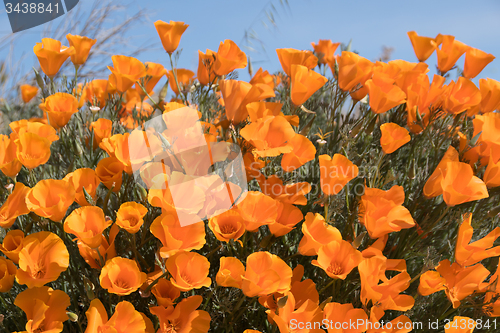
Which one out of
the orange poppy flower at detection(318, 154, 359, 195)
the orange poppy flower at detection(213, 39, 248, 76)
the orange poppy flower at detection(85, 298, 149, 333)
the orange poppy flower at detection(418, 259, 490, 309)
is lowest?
the orange poppy flower at detection(418, 259, 490, 309)

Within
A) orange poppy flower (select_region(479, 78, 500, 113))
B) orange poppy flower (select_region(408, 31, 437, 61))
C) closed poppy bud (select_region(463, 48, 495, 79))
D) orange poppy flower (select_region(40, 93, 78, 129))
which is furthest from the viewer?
orange poppy flower (select_region(408, 31, 437, 61))

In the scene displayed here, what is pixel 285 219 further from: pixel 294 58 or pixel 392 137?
pixel 294 58

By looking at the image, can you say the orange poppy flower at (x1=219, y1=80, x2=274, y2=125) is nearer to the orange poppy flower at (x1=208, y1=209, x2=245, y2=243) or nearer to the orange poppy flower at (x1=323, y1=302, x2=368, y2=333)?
the orange poppy flower at (x1=208, y1=209, x2=245, y2=243)

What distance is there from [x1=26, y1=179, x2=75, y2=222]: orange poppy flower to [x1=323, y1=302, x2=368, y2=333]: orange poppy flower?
64cm

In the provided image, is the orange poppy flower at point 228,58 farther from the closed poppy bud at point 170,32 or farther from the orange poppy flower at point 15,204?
the orange poppy flower at point 15,204

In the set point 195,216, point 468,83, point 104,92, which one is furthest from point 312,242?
point 104,92

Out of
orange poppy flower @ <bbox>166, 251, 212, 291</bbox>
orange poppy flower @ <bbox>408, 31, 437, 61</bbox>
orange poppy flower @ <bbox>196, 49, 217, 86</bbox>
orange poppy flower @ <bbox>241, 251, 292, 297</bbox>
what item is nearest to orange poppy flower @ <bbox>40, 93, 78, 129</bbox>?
orange poppy flower @ <bbox>196, 49, 217, 86</bbox>

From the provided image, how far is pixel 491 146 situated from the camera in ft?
3.39

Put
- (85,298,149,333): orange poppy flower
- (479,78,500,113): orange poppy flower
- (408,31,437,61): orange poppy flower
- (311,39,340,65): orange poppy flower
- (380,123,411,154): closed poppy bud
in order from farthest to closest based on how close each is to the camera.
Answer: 1. (311,39,340,65): orange poppy flower
2. (408,31,437,61): orange poppy flower
3. (479,78,500,113): orange poppy flower
4. (380,123,411,154): closed poppy bud
5. (85,298,149,333): orange poppy flower

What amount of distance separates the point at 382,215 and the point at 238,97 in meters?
0.50

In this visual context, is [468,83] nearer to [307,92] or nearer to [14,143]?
[307,92]

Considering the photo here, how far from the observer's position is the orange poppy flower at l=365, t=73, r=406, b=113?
1.05 meters

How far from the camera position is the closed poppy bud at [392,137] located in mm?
990

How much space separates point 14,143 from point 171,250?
1.75 ft
